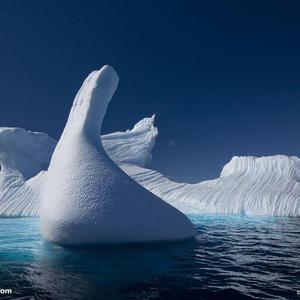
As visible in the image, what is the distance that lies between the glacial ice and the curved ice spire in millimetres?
12620

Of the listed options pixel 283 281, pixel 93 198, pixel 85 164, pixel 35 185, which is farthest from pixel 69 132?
pixel 35 185

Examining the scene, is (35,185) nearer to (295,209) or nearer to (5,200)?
(5,200)

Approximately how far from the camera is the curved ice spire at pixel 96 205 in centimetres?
920

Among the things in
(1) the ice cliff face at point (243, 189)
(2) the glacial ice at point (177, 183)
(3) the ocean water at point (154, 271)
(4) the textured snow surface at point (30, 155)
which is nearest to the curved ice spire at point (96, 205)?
(3) the ocean water at point (154, 271)

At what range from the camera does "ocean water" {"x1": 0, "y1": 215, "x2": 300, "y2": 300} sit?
18.2 feet

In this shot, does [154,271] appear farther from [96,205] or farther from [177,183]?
[177,183]

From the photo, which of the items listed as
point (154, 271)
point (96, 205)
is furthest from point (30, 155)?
point (154, 271)

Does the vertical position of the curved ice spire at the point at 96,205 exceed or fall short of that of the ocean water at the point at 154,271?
it exceeds it

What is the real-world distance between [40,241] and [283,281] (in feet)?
25.9

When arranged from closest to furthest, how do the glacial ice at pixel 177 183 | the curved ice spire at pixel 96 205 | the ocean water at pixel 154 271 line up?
the ocean water at pixel 154 271 < the curved ice spire at pixel 96 205 < the glacial ice at pixel 177 183

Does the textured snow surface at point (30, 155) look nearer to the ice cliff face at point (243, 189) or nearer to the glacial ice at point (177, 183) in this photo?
the glacial ice at point (177, 183)

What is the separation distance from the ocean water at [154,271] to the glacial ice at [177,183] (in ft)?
43.9

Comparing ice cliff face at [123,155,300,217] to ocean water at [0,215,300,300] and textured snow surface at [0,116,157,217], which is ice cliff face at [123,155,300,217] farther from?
ocean water at [0,215,300,300]

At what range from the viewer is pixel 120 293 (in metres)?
5.54
